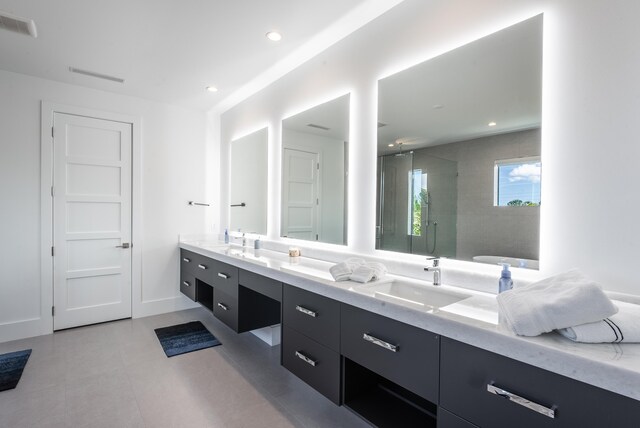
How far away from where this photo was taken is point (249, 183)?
3.73 metres

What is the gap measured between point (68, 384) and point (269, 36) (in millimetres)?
2901

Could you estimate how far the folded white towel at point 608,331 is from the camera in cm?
92

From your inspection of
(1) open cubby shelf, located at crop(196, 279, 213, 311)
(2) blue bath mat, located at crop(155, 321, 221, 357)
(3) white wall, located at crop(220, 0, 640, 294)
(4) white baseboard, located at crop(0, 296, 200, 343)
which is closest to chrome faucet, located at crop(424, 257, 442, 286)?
(3) white wall, located at crop(220, 0, 640, 294)

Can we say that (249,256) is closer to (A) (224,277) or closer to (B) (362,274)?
(A) (224,277)

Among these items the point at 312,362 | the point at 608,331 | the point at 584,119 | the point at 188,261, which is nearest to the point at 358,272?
the point at 312,362

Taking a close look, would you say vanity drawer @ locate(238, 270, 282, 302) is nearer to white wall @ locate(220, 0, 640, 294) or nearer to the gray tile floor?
the gray tile floor

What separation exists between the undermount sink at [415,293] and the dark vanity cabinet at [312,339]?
210 mm

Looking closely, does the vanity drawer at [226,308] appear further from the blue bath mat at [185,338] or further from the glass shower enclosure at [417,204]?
the glass shower enclosure at [417,204]

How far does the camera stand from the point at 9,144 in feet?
10.2

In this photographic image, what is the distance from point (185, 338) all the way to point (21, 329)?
5.11 ft

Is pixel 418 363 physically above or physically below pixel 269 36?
below

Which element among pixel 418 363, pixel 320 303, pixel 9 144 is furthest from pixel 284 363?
pixel 9 144

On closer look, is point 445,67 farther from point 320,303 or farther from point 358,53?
point 320,303

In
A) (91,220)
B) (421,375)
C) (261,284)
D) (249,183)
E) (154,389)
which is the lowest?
(154,389)
